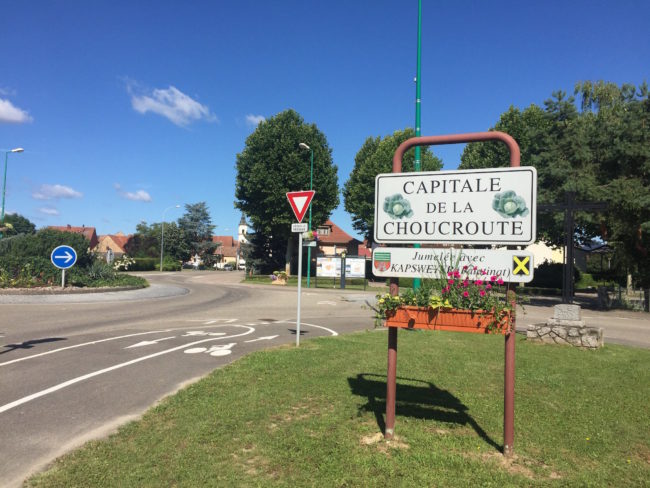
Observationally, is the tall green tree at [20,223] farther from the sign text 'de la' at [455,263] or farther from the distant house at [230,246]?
the sign text 'de la' at [455,263]

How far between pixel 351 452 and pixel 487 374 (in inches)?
150

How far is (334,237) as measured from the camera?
6116 centimetres

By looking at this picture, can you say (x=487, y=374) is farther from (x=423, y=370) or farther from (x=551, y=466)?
(x=551, y=466)

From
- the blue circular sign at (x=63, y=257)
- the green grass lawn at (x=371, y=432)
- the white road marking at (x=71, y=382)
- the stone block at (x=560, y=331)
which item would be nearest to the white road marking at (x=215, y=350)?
the white road marking at (x=71, y=382)

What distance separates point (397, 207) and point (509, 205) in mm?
1110

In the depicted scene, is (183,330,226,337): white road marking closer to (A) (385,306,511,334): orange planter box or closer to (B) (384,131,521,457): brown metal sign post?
(B) (384,131,521,457): brown metal sign post

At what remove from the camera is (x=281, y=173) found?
38.5 m

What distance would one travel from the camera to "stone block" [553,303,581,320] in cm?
984

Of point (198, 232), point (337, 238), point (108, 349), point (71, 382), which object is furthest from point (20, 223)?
point (71, 382)

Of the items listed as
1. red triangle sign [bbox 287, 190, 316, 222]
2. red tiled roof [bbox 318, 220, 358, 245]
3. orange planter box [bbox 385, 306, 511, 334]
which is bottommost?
orange planter box [bbox 385, 306, 511, 334]

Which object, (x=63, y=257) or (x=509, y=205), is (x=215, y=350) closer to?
(x=509, y=205)

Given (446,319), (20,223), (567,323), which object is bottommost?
(567,323)

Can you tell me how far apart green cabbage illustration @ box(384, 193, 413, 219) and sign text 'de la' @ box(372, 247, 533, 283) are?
1.24ft

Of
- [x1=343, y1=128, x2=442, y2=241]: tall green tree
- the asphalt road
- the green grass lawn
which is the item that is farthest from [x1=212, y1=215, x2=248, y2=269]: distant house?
the green grass lawn
